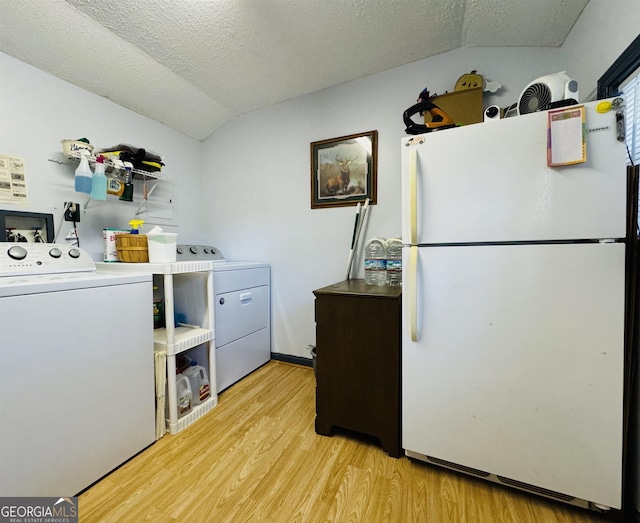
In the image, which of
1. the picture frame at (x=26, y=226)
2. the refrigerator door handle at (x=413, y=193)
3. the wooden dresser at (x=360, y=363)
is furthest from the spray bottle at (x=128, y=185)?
the refrigerator door handle at (x=413, y=193)

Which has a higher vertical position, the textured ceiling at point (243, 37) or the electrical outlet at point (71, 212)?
the textured ceiling at point (243, 37)

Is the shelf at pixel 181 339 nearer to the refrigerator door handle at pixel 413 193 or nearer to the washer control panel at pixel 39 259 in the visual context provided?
the washer control panel at pixel 39 259

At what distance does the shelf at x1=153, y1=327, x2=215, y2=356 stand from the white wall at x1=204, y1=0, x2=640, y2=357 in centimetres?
77

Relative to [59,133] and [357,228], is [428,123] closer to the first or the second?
[357,228]

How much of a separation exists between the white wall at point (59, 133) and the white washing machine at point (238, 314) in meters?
0.55

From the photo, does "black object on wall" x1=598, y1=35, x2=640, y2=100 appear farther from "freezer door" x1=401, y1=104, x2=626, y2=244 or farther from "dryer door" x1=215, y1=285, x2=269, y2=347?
"dryer door" x1=215, y1=285, x2=269, y2=347

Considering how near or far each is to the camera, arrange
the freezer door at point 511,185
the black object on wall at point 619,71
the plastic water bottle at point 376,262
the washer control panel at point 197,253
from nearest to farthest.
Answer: the freezer door at point 511,185, the black object on wall at point 619,71, the plastic water bottle at point 376,262, the washer control panel at point 197,253

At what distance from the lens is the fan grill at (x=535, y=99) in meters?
1.04

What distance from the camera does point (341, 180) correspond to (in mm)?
2031

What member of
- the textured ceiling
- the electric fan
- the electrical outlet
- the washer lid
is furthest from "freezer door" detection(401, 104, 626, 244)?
the electrical outlet

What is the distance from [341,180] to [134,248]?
146cm

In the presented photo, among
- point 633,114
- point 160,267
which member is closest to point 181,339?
point 160,267

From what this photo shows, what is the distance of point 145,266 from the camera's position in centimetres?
146

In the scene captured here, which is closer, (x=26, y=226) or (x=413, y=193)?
(x=413, y=193)
